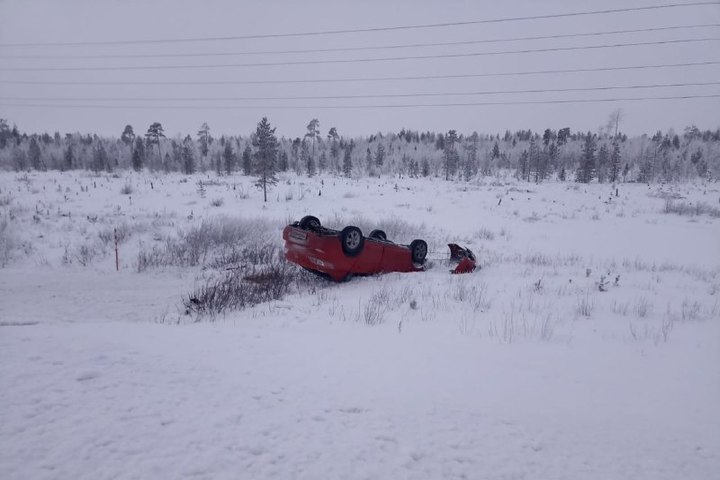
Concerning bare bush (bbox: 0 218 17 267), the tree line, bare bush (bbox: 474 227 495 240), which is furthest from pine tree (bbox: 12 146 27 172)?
bare bush (bbox: 474 227 495 240)

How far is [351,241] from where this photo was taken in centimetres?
812

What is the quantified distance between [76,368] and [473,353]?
3518 mm

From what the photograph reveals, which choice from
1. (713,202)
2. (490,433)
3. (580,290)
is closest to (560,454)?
(490,433)

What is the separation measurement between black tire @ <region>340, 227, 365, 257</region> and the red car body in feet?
0.08

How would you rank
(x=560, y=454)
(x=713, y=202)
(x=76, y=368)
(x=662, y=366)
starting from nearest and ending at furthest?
(x=560, y=454)
(x=76, y=368)
(x=662, y=366)
(x=713, y=202)

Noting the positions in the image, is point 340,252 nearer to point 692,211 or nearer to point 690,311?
point 690,311

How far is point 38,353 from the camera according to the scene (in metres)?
2.92

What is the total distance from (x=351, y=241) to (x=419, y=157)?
269 feet

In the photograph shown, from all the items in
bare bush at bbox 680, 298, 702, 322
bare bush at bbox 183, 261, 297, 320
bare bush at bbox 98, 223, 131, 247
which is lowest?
bare bush at bbox 183, 261, 297, 320

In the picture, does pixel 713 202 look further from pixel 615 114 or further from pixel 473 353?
pixel 615 114

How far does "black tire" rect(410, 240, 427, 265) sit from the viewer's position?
9555 millimetres

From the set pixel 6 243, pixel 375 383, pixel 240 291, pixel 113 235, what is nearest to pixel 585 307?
pixel 375 383

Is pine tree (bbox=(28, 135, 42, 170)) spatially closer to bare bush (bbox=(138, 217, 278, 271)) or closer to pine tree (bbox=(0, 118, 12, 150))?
pine tree (bbox=(0, 118, 12, 150))

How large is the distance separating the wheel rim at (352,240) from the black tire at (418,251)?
1863mm
